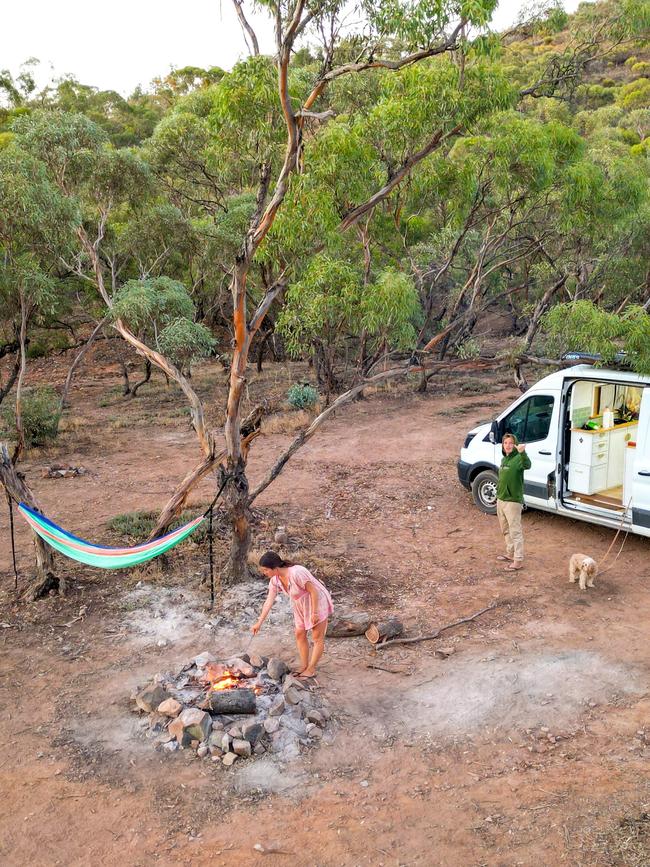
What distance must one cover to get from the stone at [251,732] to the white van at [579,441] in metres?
5.42

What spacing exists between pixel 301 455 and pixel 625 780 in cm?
1035

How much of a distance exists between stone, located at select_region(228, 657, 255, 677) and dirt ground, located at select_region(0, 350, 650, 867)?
632 millimetres

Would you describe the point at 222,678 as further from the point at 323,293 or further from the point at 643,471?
the point at 323,293

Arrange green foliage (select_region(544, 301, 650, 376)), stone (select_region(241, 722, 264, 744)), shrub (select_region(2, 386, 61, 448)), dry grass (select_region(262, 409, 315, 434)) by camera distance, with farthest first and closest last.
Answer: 1. dry grass (select_region(262, 409, 315, 434))
2. shrub (select_region(2, 386, 61, 448))
3. green foliage (select_region(544, 301, 650, 376))
4. stone (select_region(241, 722, 264, 744))

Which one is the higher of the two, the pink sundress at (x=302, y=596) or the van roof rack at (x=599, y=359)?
the van roof rack at (x=599, y=359)

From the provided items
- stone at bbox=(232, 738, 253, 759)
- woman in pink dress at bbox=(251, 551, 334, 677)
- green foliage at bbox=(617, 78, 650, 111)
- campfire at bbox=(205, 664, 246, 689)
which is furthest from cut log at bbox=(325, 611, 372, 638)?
green foliage at bbox=(617, 78, 650, 111)

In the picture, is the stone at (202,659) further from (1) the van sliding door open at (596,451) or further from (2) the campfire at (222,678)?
(1) the van sliding door open at (596,451)

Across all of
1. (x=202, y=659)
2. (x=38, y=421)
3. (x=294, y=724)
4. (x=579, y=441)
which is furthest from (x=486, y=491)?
(x=38, y=421)

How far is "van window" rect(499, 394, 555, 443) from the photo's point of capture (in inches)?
376

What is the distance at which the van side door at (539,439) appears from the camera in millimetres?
9367

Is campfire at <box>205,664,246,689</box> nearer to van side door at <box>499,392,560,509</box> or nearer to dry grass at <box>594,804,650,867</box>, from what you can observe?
dry grass at <box>594,804,650,867</box>

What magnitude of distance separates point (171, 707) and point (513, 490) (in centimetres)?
478

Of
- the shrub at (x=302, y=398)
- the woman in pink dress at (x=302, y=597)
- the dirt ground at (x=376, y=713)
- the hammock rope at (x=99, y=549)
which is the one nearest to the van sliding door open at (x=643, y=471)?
the dirt ground at (x=376, y=713)

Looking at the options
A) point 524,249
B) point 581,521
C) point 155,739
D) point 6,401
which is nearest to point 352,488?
point 581,521
